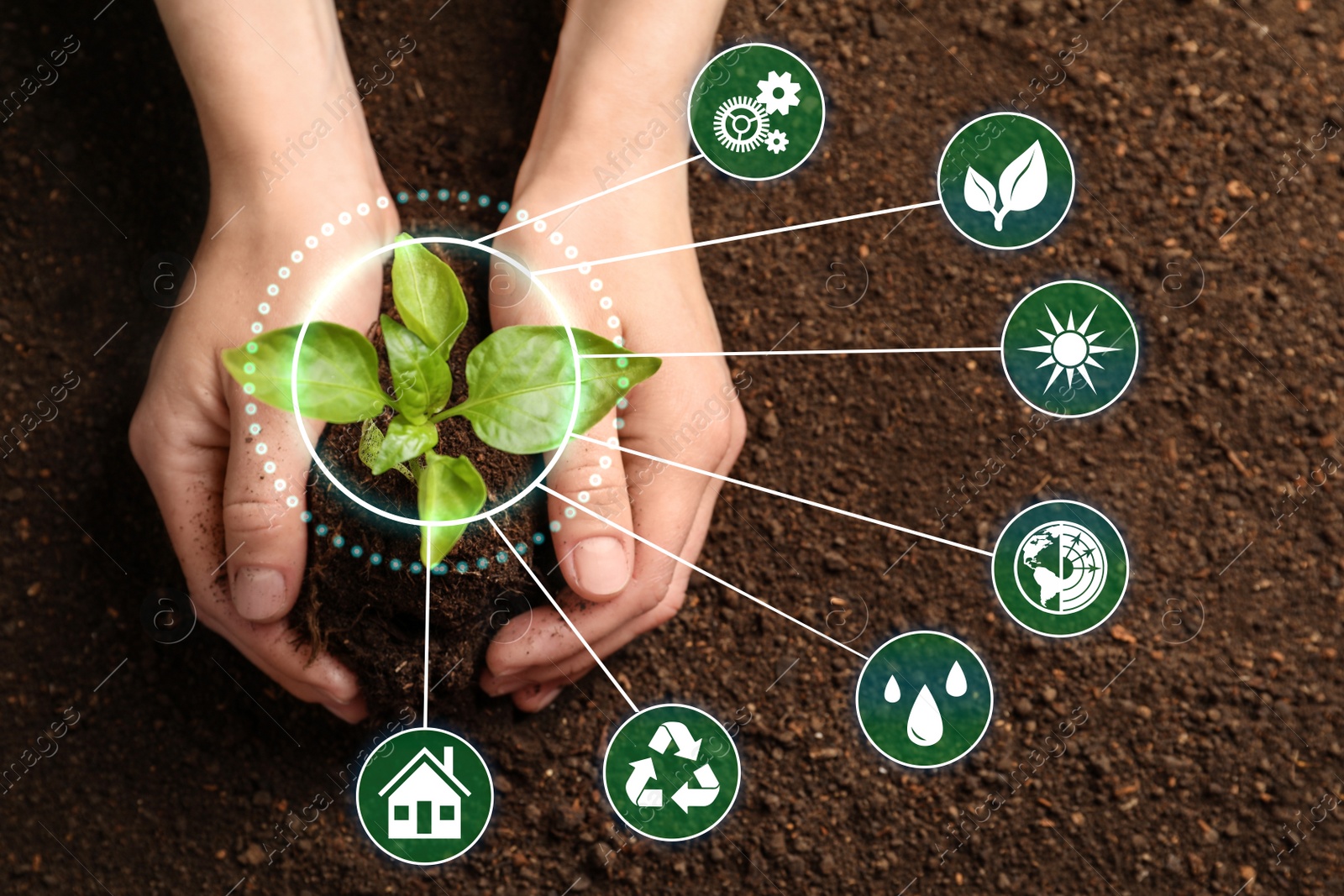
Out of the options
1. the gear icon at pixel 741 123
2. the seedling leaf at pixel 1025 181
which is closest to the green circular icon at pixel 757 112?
the gear icon at pixel 741 123

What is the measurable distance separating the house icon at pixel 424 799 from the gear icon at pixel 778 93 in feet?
2.87

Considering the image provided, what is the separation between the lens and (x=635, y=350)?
112 centimetres

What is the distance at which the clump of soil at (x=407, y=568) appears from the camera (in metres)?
1.02

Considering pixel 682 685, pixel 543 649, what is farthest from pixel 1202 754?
pixel 543 649

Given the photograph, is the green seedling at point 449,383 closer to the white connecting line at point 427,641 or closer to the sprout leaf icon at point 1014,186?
the white connecting line at point 427,641

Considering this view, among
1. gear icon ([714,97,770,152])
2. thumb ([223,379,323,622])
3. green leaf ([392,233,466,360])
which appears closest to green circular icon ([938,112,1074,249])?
gear icon ([714,97,770,152])

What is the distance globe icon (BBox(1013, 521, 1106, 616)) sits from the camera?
4.35ft

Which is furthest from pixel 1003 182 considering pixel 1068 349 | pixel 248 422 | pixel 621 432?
pixel 248 422

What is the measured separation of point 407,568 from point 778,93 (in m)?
0.76

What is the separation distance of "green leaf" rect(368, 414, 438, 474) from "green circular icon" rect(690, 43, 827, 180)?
1.97 feet

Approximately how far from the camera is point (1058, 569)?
4.38ft

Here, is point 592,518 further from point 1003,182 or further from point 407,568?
point 1003,182

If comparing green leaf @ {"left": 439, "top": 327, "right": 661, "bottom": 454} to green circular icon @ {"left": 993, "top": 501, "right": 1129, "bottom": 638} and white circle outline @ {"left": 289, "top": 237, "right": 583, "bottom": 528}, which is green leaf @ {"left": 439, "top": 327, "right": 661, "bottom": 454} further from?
green circular icon @ {"left": 993, "top": 501, "right": 1129, "bottom": 638}

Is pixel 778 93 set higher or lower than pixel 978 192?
higher
